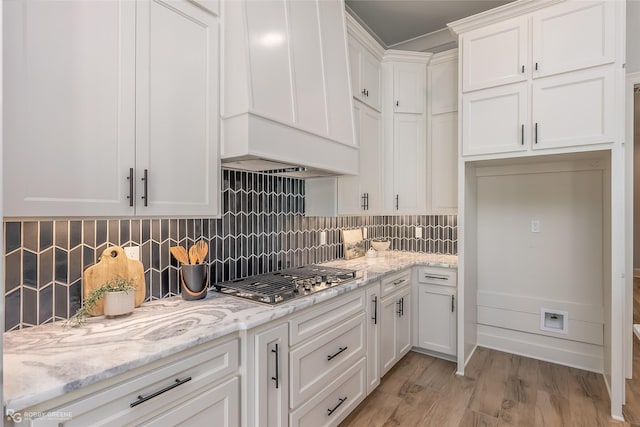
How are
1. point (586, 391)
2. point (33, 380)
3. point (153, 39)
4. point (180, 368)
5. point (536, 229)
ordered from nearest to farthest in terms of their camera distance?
point (33, 380) < point (180, 368) < point (153, 39) < point (586, 391) < point (536, 229)

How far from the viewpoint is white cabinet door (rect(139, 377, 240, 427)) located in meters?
1.17

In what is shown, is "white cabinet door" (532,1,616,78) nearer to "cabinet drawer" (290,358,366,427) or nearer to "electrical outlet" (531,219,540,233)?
"electrical outlet" (531,219,540,233)

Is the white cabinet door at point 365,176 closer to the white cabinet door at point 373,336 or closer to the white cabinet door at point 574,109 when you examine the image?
the white cabinet door at point 373,336

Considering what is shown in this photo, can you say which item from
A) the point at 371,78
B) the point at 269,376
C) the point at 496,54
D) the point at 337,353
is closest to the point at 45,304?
the point at 269,376

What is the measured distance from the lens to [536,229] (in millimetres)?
3055

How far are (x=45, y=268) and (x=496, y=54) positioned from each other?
318 cm

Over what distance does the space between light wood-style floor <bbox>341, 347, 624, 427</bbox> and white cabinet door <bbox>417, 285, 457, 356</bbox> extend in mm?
157

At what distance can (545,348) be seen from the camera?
9.78ft

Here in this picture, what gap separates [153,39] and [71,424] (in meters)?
1.46

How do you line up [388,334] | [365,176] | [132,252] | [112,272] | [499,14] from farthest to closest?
[365,176], [388,334], [499,14], [132,252], [112,272]

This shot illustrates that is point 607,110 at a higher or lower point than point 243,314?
higher

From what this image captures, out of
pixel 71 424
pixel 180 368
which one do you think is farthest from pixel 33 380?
pixel 180 368

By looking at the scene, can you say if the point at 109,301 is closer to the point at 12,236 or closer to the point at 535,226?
the point at 12,236

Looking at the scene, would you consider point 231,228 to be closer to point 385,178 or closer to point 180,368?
point 180,368
